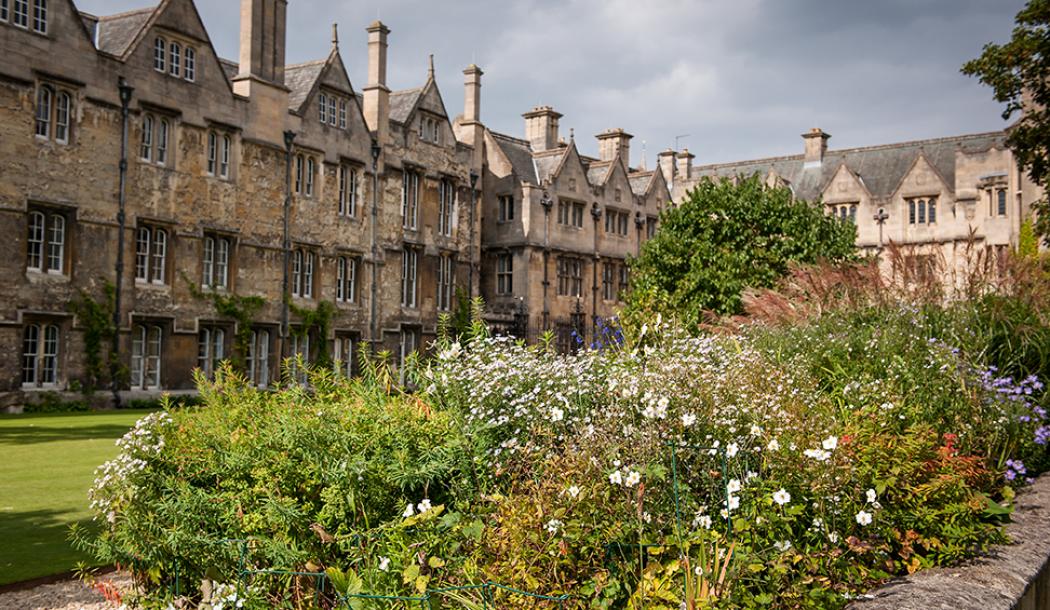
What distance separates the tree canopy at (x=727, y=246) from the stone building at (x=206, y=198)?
1236 centimetres

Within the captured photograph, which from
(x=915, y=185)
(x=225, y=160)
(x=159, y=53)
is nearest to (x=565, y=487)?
(x=159, y=53)

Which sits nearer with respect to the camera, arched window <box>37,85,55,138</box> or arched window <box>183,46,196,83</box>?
arched window <box>37,85,55,138</box>

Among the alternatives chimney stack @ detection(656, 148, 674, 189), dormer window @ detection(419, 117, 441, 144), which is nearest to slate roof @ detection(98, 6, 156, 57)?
dormer window @ detection(419, 117, 441, 144)

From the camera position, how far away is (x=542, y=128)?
1876 inches

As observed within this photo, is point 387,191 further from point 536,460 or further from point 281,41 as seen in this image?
point 536,460

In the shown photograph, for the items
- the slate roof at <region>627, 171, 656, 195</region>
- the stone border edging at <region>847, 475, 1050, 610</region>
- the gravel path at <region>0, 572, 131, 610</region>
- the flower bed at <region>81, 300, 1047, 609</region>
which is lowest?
the gravel path at <region>0, 572, 131, 610</region>

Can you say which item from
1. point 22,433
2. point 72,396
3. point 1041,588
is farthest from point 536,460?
point 72,396

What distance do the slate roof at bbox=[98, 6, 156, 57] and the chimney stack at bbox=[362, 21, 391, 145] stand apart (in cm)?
882

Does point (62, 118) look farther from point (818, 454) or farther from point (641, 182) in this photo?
point (641, 182)

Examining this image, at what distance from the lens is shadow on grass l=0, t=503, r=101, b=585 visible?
7.51m

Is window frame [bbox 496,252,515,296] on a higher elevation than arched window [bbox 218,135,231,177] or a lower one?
lower

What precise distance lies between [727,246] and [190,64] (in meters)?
16.6

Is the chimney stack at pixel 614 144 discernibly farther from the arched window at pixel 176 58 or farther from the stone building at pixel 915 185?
the arched window at pixel 176 58

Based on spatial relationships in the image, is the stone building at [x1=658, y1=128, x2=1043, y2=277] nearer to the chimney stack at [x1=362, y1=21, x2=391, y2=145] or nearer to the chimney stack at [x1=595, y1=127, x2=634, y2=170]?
the chimney stack at [x1=595, y1=127, x2=634, y2=170]
